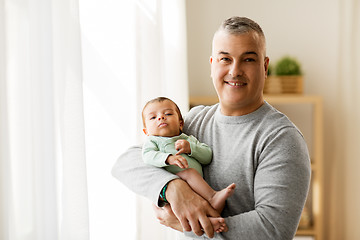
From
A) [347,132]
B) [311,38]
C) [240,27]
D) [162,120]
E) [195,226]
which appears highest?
[311,38]

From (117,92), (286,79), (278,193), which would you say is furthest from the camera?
(286,79)

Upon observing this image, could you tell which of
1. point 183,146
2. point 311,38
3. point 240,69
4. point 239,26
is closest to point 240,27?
point 239,26

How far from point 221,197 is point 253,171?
0.12 metres

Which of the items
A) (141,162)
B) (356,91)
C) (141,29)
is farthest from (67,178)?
(356,91)

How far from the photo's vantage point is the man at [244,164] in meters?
1.21

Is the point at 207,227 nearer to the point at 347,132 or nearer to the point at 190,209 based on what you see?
the point at 190,209

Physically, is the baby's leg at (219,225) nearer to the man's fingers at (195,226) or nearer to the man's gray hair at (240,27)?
the man's fingers at (195,226)

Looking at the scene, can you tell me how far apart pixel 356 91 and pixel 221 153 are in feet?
8.75

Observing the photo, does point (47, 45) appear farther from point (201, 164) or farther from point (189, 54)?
point (189, 54)

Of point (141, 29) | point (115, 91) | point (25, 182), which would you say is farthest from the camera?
point (141, 29)

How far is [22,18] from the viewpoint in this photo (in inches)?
54.0

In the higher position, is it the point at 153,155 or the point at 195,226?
the point at 153,155

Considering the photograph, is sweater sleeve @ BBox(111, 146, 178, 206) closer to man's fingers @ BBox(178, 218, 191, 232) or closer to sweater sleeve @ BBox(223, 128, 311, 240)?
man's fingers @ BBox(178, 218, 191, 232)

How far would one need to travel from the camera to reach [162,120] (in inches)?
59.6
